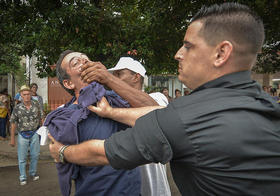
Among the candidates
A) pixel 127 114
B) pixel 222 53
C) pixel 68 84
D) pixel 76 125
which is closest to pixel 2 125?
pixel 68 84

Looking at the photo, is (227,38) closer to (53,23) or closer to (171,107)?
(171,107)

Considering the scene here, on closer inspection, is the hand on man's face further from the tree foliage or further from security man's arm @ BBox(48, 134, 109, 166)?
the tree foliage

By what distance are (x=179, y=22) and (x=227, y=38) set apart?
23.5 ft

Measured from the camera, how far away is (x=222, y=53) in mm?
1146

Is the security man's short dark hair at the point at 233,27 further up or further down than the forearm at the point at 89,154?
further up

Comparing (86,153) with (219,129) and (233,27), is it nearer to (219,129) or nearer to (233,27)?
(219,129)

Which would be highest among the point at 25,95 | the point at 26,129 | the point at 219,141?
the point at 219,141

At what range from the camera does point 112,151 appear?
3.65 ft

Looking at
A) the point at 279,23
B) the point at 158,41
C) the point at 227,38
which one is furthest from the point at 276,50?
the point at 227,38

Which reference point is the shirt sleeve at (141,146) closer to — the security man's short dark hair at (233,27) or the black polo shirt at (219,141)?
the black polo shirt at (219,141)

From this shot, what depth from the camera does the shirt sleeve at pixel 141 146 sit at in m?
1.01

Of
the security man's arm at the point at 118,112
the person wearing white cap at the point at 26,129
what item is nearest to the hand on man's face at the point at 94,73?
the security man's arm at the point at 118,112

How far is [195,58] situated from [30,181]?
565 centimetres

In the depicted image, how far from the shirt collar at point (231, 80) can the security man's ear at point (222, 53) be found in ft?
0.22
